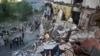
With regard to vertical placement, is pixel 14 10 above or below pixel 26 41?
above

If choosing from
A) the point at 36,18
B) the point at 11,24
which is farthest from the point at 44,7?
the point at 11,24

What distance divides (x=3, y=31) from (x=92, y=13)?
3.63 m

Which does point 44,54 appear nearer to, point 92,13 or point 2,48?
point 92,13

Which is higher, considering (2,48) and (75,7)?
(75,7)

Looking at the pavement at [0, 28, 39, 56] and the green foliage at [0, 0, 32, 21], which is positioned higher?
the green foliage at [0, 0, 32, 21]

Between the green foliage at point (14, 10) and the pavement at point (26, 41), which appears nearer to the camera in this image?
the pavement at point (26, 41)

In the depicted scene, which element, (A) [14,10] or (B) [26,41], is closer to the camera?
(B) [26,41]

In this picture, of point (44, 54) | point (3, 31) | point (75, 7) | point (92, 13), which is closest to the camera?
point (92, 13)

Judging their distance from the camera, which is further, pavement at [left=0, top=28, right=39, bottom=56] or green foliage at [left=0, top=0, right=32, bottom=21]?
green foliage at [left=0, top=0, right=32, bottom=21]

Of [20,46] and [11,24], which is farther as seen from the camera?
[11,24]

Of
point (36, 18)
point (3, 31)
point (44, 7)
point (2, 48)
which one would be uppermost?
point (44, 7)

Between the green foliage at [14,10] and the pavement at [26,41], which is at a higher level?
the green foliage at [14,10]

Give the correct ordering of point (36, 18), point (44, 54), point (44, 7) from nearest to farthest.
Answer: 1. point (44, 54)
2. point (44, 7)
3. point (36, 18)

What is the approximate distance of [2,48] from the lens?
6.77 metres
